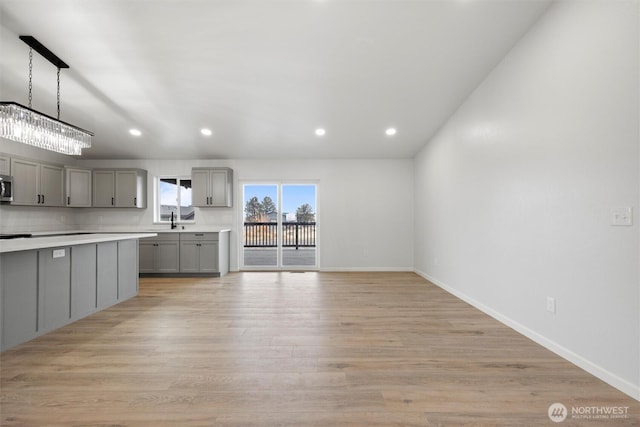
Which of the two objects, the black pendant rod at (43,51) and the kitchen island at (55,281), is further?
the black pendant rod at (43,51)

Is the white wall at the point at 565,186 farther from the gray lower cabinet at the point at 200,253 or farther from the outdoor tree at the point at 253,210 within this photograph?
the gray lower cabinet at the point at 200,253

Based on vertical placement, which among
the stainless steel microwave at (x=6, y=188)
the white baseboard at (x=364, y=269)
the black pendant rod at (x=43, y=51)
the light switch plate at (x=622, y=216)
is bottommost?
the white baseboard at (x=364, y=269)

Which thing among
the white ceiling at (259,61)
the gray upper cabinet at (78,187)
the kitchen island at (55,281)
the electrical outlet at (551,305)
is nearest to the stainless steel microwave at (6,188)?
the gray upper cabinet at (78,187)

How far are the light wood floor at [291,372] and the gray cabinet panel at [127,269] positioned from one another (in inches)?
17.1

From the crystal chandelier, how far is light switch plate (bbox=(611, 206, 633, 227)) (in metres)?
5.08

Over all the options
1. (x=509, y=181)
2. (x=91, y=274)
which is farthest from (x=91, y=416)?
(x=509, y=181)

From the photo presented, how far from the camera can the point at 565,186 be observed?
2.21 m

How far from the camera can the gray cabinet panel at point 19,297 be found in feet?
7.45

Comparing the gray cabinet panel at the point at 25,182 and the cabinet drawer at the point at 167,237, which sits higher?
the gray cabinet panel at the point at 25,182

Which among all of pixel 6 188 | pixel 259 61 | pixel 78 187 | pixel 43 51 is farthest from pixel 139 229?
pixel 259 61

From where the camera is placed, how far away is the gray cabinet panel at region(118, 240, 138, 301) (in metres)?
3.65

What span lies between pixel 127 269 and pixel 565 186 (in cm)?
498

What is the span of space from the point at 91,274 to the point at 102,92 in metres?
2.41

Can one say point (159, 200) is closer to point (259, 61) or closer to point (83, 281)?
point (83, 281)
